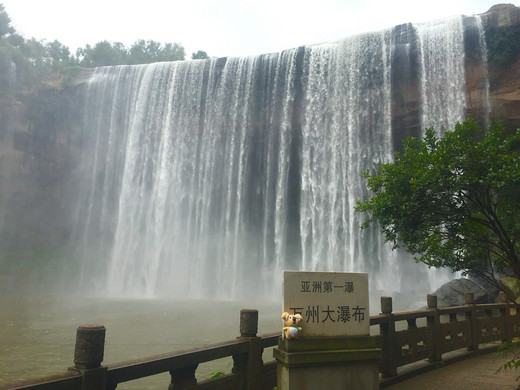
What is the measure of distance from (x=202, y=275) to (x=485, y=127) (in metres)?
19.3

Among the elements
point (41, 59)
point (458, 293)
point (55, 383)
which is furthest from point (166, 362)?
point (41, 59)

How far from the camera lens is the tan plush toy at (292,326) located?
4004 millimetres

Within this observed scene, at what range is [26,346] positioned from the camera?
373 inches

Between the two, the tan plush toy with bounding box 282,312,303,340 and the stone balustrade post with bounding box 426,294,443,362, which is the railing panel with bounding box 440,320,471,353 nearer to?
the stone balustrade post with bounding box 426,294,443,362

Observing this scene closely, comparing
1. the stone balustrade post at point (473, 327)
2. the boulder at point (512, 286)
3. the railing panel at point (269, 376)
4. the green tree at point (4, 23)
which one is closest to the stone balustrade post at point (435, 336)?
the stone balustrade post at point (473, 327)

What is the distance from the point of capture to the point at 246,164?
27016mm

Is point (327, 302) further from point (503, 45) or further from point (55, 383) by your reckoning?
point (503, 45)

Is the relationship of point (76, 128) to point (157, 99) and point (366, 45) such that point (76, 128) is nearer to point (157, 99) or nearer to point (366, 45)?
point (157, 99)

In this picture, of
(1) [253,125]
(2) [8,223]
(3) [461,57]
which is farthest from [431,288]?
(2) [8,223]

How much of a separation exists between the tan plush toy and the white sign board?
8 cm

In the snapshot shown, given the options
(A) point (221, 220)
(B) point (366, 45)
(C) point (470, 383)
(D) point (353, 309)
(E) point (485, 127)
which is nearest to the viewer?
(D) point (353, 309)

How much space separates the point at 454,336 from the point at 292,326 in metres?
5.22

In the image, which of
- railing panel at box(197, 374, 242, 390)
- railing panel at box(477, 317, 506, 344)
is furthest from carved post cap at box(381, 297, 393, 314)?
railing panel at box(477, 317, 506, 344)

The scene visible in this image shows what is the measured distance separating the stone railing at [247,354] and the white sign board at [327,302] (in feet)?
2.45
